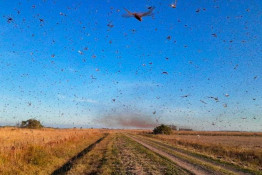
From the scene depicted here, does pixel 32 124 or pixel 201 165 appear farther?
pixel 32 124

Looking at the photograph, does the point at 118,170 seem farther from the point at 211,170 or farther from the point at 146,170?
the point at 211,170

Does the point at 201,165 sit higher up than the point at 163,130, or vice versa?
the point at 201,165

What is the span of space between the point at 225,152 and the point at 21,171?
21929 millimetres

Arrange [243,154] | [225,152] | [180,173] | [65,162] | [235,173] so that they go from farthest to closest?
[225,152] < [243,154] < [65,162] < [235,173] < [180,173]

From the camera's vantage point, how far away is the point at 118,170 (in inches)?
509

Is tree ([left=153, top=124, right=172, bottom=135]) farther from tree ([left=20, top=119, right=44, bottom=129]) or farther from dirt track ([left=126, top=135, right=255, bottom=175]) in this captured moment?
dirt track ([left=126, top=135, right=255, bottom=175])

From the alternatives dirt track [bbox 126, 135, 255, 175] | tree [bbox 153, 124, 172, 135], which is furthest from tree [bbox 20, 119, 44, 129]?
dirt track [bbox 126, 135, 255, 175]

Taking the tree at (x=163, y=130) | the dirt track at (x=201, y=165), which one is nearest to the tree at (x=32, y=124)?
the tree at (x=163, y=130)

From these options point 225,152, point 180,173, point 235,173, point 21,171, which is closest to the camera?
point 21,171

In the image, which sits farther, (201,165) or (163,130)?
(163,130)

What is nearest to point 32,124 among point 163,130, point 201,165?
point 163,130

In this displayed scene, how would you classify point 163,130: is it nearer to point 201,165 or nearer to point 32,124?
point 32,124

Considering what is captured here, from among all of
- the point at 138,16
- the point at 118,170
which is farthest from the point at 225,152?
the point at 138,16

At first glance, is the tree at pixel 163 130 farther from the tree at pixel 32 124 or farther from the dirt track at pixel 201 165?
the dirt track at pixel 201 165
